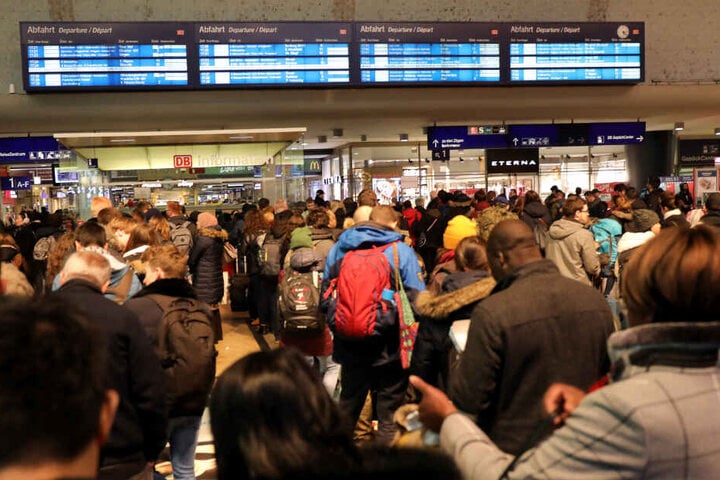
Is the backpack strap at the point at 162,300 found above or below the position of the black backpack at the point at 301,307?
above

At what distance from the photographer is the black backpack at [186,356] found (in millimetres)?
3625

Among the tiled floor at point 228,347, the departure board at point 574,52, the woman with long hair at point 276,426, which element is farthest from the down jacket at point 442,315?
the departure board at point 574,52

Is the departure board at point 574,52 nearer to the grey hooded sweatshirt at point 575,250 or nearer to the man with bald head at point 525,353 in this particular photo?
the grey hooded sweatshirt at point 575,250

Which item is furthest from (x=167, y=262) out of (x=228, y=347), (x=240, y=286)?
(x=240, y=286)

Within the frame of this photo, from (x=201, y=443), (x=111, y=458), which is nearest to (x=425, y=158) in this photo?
(x=201, y=443)

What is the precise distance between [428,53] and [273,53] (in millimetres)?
2128

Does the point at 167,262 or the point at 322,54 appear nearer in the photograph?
the point at 167,262

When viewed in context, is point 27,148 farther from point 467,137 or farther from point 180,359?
point 180,359

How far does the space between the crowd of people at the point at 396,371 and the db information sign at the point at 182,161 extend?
558cm

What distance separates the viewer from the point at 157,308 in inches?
Answer: 149

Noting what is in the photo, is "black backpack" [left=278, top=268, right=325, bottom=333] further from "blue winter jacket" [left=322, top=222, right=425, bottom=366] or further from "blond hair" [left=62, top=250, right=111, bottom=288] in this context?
"blond hair" [left=62, top=250, right=111, bottom=288]

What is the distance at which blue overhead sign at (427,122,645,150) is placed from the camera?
13852 mm

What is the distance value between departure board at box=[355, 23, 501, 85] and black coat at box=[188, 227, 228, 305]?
342cm

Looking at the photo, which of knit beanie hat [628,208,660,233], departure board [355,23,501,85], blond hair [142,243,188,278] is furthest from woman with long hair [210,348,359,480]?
departure board [355,23,501,85]
